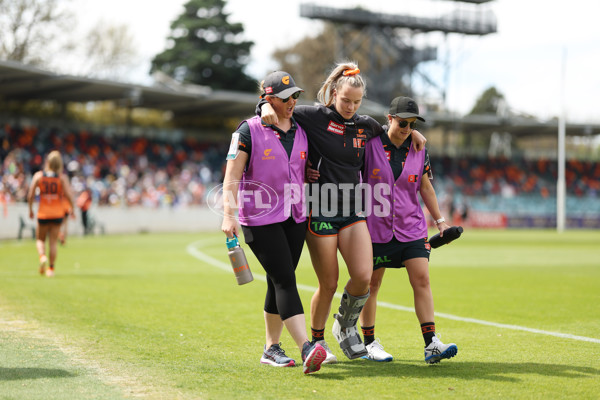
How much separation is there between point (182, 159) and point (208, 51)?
16.2 metres

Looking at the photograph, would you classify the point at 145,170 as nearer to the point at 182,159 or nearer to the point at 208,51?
the point at 182,159

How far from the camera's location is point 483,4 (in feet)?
174

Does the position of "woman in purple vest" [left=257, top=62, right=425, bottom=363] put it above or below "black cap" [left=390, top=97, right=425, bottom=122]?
below

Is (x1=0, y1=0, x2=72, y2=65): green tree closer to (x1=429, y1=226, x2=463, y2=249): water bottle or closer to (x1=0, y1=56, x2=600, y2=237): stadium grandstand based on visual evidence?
(x1=0, y1=56, x2=600, y2=237): stadium grandstand

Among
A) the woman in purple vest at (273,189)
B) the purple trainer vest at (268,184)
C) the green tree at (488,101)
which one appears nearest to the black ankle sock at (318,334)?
the woman in purple vest at (273,189)

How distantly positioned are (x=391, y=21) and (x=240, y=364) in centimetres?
4766

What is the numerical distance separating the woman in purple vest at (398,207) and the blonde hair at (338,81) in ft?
1.58

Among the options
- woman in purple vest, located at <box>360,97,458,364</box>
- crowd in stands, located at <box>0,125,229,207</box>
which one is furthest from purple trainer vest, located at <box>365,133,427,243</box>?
crowd in stands, located at <box>0,125,229,207</box>

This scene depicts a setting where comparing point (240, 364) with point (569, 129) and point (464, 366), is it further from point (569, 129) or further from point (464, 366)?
point (569, 129)

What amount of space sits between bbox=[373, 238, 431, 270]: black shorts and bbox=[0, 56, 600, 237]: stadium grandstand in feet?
70.5

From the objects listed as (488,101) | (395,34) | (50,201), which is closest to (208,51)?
(395,34)

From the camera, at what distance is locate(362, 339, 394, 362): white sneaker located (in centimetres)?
580

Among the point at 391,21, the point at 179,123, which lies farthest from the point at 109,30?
the point at 391,21

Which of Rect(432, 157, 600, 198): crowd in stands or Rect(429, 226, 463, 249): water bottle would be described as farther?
Rect(432, 157, 600, 198): crowd in stands
